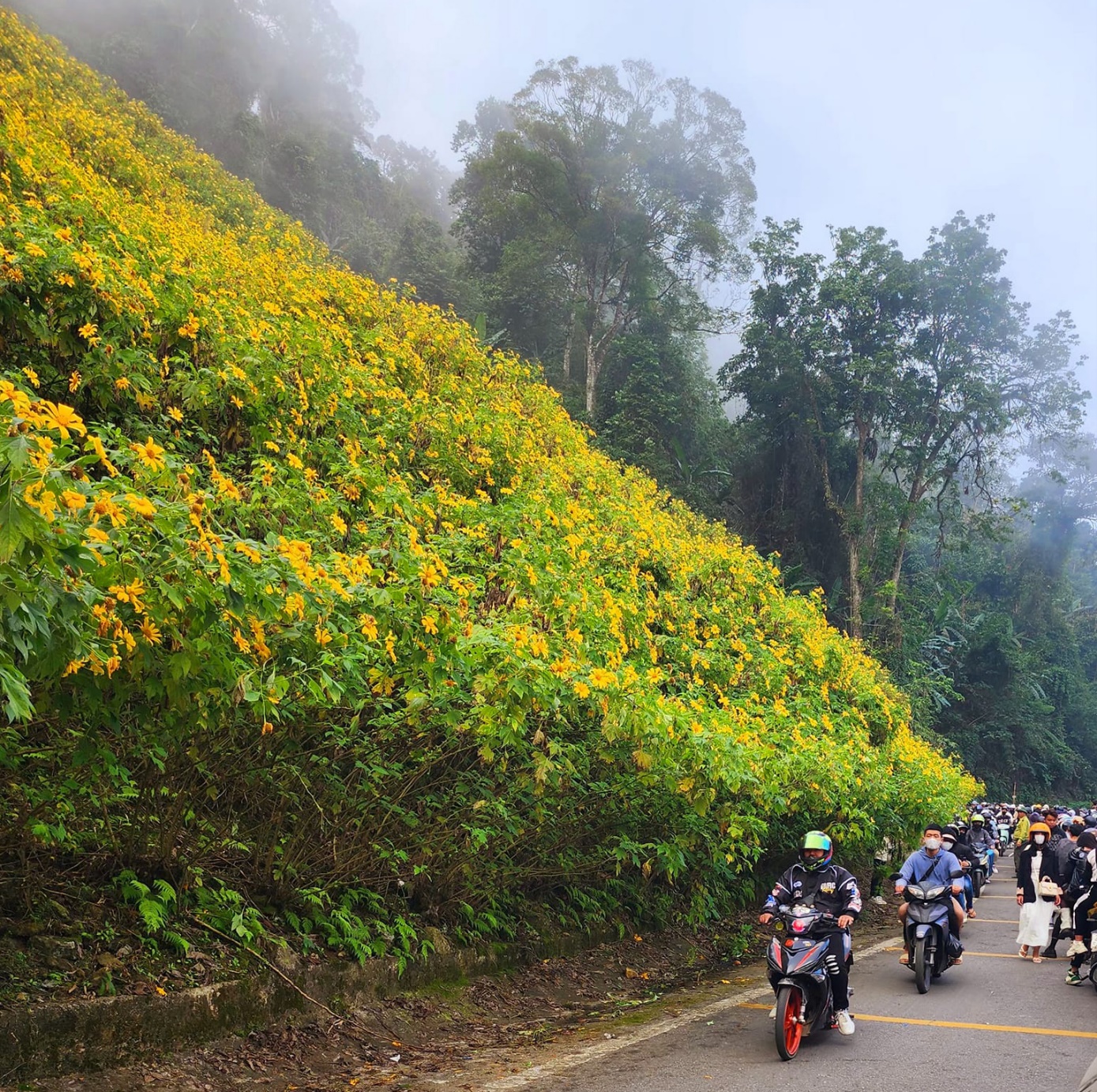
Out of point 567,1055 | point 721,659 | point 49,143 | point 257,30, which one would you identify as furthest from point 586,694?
point 257,30

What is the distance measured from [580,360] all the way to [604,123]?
739cm

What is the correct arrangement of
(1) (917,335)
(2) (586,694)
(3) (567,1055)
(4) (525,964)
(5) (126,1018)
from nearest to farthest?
(5) (126,1018)
(2) (586,694)
(3) (567,1055)
(4) (525,964)
(1) (917,335)

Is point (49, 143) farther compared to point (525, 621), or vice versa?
point (49, 143)

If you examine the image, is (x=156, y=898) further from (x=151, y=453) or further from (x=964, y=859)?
(x=964, y=859)

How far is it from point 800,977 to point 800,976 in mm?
12

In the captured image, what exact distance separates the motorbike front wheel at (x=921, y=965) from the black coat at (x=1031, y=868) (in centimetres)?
312

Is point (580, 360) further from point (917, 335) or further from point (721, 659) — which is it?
point (721, 659)

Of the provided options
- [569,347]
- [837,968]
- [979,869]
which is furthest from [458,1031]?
[569,347]

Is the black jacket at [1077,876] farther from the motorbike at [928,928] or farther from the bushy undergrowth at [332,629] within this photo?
the bushy undergrowth at [332,629]

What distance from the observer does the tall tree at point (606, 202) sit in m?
29.5

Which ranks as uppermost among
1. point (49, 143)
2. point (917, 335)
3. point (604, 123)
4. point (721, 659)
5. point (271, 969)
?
point (604, 123)

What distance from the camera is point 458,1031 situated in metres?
6.22

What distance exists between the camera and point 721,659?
36.2 feet

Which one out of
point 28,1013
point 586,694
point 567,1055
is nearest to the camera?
point 28,1013
